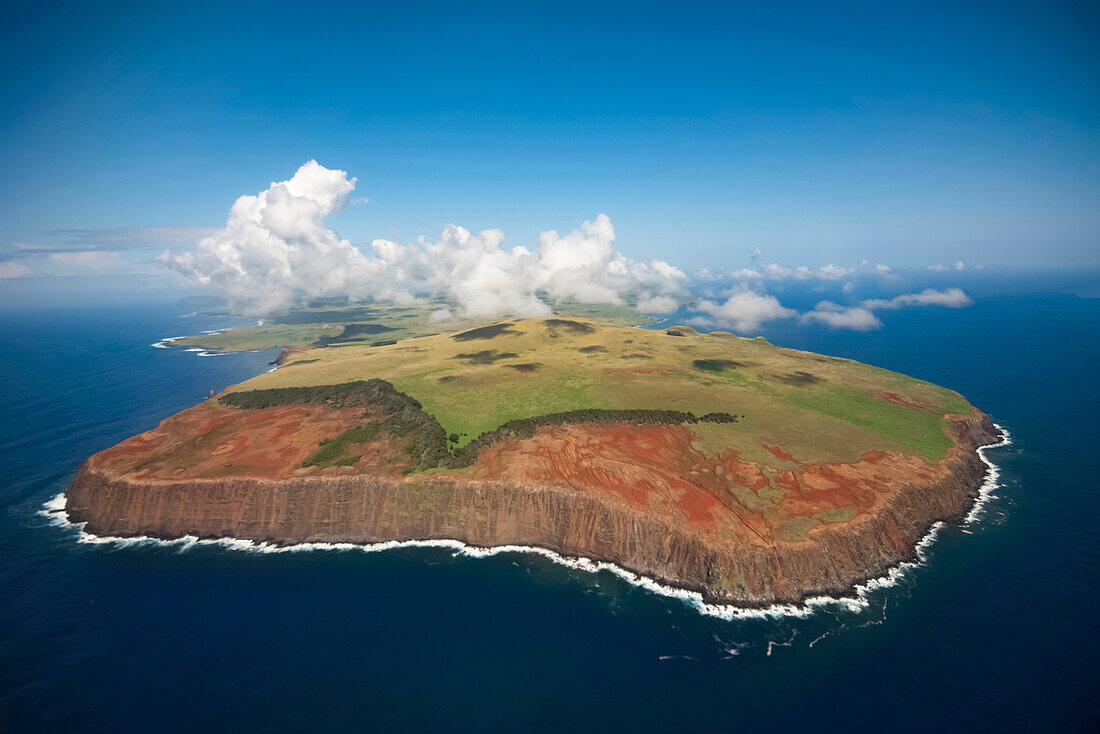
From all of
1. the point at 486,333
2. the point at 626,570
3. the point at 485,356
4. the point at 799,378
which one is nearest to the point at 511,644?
the point at 626,570

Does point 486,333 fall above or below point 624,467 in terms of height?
above

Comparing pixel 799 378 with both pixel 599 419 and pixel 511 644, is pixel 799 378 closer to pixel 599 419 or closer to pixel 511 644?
pixel 599 419

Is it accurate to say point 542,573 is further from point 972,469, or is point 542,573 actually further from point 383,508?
point 972,469

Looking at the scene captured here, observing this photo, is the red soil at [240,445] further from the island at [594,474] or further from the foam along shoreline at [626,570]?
the foam along shoreline at [626,570]

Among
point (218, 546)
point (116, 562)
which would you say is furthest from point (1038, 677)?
point (116, 562)

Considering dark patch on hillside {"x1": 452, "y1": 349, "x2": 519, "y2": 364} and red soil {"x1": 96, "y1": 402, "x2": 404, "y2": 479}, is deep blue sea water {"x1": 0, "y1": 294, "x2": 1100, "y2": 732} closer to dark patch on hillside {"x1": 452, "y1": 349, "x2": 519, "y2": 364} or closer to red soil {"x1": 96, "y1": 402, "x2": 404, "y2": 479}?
red soil {"x1": 96, "y1": 402, "x2": 404, "y2": 479}
